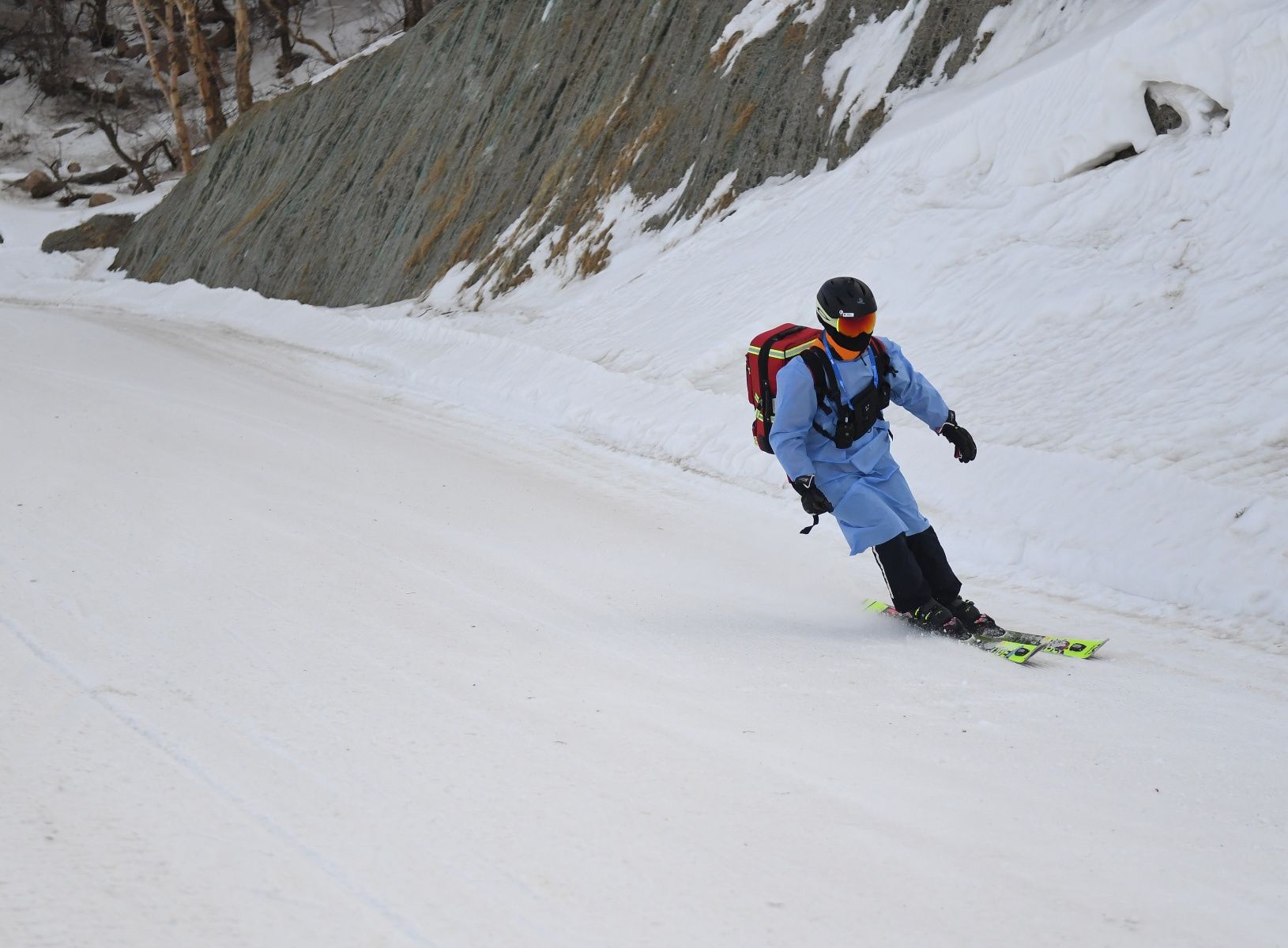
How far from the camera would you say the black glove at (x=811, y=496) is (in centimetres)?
517

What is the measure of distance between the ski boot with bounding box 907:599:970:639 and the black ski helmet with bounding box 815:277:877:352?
4.17ft

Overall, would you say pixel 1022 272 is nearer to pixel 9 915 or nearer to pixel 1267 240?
pixel 1267 240

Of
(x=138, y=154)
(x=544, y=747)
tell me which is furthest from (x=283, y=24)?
(x=544, y=747)

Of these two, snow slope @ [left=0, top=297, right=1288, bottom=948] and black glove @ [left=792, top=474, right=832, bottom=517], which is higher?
black glove @ [left=792, top=474, right=832, bottom=517]

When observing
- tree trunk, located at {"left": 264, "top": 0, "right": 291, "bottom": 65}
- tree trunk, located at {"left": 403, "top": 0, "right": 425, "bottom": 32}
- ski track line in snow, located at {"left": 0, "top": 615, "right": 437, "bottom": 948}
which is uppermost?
tree trunk, located at {"left": 264, "top": 0, "right": 291, "bottom": 65}

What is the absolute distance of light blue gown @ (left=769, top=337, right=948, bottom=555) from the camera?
212 inches

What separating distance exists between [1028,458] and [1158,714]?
3439 millimetres

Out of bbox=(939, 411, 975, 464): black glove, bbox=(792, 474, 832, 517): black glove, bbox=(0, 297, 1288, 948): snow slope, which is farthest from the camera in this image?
bbox=(939, 411, 975, 464): black glove

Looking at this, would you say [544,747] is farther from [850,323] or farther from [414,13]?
[414,13]

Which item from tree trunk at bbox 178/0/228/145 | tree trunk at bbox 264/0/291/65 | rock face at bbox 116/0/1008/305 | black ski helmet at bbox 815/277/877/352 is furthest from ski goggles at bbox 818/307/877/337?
tree trunk at bbox 264/0/291/65

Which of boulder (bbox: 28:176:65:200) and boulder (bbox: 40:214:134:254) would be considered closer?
boulder (bbox: 40:214:134:254)

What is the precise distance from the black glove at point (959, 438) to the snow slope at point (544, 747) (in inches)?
36.8

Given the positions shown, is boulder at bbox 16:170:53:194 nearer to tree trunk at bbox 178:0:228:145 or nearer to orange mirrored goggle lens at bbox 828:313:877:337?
tree trunk at bbox 178:0:228:145

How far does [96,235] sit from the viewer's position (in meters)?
32.1
